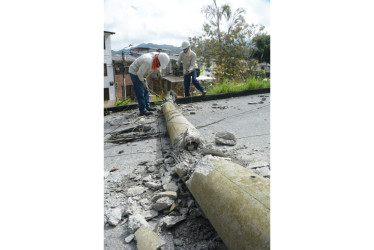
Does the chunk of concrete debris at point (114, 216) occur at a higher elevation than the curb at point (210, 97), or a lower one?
lower

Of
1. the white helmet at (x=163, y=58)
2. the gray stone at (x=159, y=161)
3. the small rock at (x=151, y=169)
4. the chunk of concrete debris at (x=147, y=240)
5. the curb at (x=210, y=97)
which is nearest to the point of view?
the chunk of concrete debris at (x=147, y=240)

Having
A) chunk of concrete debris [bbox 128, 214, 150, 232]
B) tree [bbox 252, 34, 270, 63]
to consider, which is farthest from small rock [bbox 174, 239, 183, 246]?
tree [bbox 252, 34, 270, 63]

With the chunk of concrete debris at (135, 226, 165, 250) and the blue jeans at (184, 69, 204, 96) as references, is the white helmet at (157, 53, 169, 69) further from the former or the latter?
the chunk of concrete debris at (135, 226, 165, 250)

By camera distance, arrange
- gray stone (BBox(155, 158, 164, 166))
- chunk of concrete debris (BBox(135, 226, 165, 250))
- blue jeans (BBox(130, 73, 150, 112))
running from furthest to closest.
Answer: blue jeans (BBox(130, 73, 150, 112))
gray stone (BBox(155, 158, 164, 166))
chunk of concrete debris (BBox(135, 226, 165, 250))

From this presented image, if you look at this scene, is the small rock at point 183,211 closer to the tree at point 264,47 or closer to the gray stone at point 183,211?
the gray stone at point 183,211

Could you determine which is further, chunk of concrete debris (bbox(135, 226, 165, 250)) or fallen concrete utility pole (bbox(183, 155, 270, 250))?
chunk of concrete debris (bbox(135, 226, 165, 250))

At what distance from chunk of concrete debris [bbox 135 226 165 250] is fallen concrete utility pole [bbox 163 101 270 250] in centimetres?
30

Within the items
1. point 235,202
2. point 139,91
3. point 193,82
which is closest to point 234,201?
point 235,202

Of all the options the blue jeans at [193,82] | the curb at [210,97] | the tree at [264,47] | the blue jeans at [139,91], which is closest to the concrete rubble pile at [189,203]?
the tree at [264,47]

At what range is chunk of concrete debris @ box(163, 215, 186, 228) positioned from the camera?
4.48 ft

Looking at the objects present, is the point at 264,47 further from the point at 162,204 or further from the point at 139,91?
the point at 139,91

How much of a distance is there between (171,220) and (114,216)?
38 centimetres

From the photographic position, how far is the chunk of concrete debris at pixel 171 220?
1.37m
